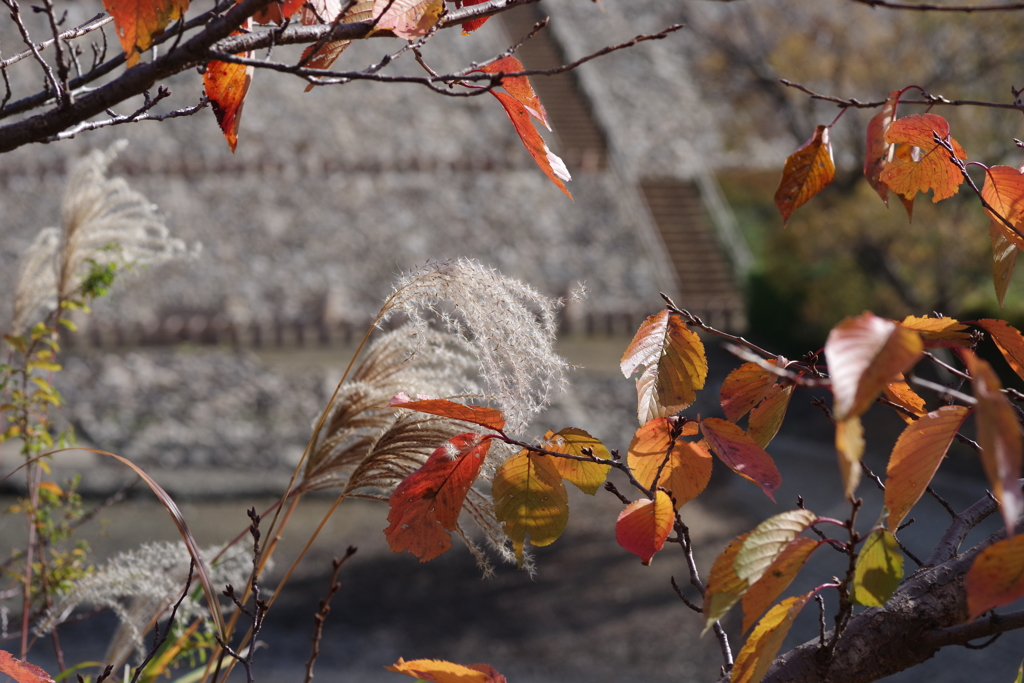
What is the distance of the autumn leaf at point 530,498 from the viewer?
36.9 inches

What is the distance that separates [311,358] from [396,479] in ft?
28.6

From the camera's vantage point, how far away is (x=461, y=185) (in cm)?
1327

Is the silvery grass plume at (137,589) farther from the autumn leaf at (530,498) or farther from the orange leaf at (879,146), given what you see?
the orange leaf at (879,146)

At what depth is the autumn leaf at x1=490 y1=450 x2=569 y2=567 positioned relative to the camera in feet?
3.07

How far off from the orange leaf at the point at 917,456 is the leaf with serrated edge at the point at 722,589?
0.15 meters

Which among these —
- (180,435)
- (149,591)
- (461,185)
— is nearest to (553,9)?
(461,185)

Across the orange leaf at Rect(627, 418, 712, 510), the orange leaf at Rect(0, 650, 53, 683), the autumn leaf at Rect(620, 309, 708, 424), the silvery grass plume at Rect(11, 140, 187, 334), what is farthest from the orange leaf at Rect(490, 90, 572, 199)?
the silvery grass plume at Rect(11, 140, 187, 334)

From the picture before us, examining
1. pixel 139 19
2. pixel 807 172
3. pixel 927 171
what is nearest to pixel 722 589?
pixel 807 172

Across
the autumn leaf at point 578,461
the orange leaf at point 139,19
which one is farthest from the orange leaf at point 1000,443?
the orange leaf at point 139,19

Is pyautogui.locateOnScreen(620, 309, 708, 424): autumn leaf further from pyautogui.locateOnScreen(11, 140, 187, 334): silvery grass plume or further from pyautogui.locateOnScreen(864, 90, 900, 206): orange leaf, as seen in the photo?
pyautogui.locateOnScreen(11, 140, 187, 334): silvery grass plume

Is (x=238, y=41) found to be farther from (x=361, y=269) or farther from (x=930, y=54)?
(x=361, y=269)

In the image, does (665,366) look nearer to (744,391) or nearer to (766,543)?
(744,391)

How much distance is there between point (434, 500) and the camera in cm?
95

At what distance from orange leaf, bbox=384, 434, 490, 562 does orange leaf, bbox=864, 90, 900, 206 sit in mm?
630
